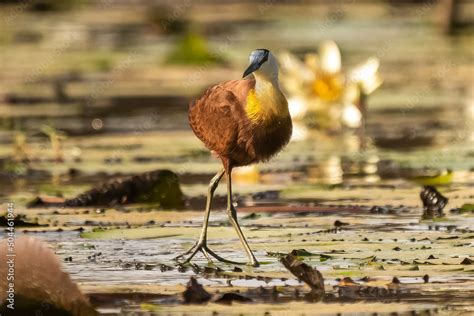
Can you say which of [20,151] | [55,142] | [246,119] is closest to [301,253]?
[246,119]

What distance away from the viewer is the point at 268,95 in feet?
21.8

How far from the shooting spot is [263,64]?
258 inches

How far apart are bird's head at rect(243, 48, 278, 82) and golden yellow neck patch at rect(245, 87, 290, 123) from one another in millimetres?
66

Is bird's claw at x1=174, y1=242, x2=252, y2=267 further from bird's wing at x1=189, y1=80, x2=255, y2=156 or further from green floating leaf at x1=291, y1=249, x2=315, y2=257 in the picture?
bird's wing at x1=189, y1=80, x2=255, y2=156

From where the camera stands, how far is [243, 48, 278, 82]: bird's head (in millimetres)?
6523

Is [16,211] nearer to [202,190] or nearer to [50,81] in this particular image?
[202,190]

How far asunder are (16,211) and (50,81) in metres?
9.66

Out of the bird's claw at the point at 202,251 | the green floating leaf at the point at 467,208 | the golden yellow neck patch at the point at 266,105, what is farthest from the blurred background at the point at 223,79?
the golden yellow neck patch at the point at 266,105

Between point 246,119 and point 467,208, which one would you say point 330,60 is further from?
point 246,119

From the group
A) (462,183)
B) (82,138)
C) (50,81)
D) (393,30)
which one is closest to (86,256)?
(462,183)

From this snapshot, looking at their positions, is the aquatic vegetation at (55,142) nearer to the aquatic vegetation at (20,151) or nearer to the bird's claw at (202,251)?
the aquatic vegetation at (20,151)

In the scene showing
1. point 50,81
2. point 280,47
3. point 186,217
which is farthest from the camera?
point 280,47

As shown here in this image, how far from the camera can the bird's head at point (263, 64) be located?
6.52 metres

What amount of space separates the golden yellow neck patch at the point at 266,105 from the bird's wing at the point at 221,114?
8 cm
